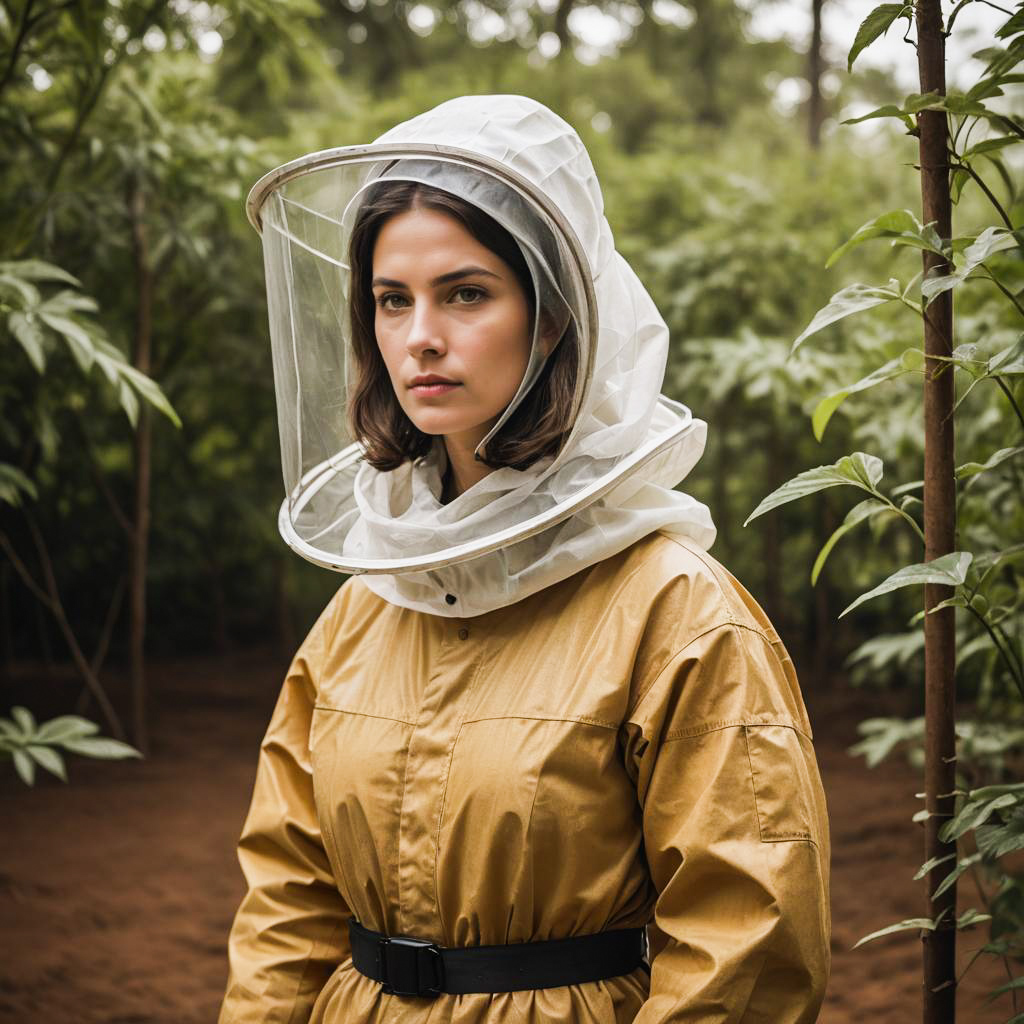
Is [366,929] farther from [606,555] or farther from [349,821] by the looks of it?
[606,555]

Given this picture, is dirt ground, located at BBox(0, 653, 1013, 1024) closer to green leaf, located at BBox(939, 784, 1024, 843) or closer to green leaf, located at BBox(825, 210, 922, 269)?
green leaf, located at BBox(939, 784, 1024, 843)

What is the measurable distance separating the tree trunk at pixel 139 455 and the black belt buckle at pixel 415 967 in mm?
3144

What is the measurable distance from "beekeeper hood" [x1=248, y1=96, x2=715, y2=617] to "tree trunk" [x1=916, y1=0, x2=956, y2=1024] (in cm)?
31

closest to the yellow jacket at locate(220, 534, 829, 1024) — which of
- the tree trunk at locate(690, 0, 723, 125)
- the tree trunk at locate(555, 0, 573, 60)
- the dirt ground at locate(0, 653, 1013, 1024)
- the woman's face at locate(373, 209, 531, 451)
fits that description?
the woman's face at locate(373, 209, 531, 451)

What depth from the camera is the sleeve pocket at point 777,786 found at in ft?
4.11

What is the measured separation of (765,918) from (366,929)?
1.93 ft

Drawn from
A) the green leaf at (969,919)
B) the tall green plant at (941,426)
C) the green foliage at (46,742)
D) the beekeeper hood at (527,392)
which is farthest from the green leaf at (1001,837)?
the green foliage at (46,742)

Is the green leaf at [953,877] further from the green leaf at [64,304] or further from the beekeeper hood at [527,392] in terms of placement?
the green leaf at [64,304]

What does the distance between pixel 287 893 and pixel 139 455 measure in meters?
3.02

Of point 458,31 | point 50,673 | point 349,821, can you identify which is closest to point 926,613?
point 349,821

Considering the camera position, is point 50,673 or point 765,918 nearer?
point 765,918

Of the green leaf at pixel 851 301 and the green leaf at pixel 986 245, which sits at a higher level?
the green leaf at pixel 986 245

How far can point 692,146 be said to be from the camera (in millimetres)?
8320

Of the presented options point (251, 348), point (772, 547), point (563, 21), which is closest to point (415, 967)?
point (251, 348)
